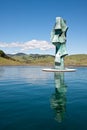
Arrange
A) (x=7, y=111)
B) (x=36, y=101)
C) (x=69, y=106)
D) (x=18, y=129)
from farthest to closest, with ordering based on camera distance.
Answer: (x=36, y=101), (x=69, y=106), (x=7, y=111), (x=18, y=129)

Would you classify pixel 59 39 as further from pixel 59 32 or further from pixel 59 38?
pixel 59 32

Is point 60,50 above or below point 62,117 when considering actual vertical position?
above

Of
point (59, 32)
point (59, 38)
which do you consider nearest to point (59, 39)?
point (59, 38)

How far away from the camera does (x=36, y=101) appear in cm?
1767

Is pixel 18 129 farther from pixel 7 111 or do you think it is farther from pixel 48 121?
pixel 7 111

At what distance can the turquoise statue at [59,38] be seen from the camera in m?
64.4

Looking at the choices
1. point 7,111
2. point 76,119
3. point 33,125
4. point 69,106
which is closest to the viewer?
point 33,125

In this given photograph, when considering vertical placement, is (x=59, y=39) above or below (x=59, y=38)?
below

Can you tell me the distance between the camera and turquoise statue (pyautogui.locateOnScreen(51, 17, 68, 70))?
6444 centimetres

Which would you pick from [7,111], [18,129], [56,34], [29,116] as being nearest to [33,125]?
[18,129]

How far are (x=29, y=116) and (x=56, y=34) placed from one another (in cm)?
5316

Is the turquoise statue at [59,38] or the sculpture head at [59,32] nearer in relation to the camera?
the sculpture head at [59,32]

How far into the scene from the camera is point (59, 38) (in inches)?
2566

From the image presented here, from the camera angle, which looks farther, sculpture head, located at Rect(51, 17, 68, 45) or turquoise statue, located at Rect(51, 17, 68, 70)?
turquoise statue, located at Rect(51, 17, 68, 70)
